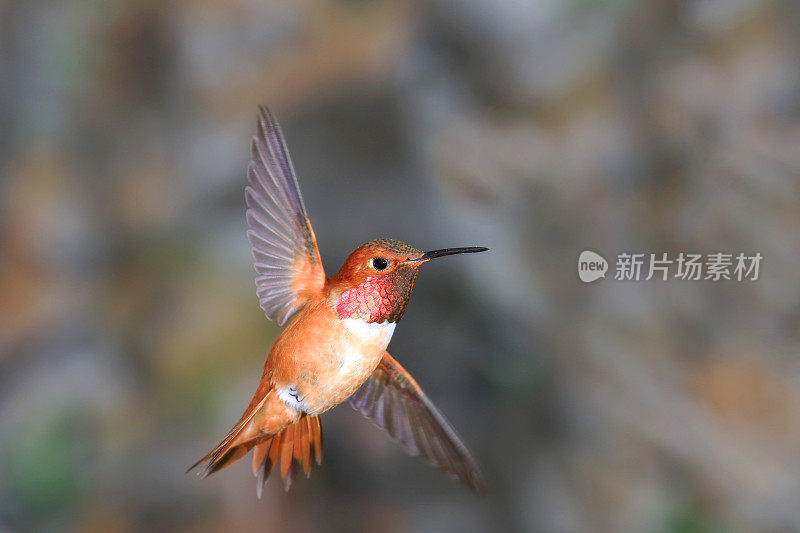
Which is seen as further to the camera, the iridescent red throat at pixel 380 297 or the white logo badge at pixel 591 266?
the white logo badge at pixel 591 266

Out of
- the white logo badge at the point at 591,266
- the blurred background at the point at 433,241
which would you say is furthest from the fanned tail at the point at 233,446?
the white logo badge at the point at 591,266

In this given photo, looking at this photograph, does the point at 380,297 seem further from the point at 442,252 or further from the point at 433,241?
the point at 433,241

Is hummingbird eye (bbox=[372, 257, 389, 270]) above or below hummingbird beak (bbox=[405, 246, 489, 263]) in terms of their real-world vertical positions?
below

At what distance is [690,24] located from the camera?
748mm

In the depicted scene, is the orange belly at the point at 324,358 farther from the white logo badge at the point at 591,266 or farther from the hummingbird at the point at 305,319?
the white logo badge at the point at 591,266

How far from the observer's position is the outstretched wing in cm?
26

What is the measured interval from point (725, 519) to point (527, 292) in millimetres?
349

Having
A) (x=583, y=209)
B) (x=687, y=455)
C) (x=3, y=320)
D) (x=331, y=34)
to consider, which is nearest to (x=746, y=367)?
(x=687, y=455)

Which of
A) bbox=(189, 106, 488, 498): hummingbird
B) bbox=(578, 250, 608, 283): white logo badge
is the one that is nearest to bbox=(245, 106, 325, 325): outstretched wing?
bbox=(189, 106, 488, 498): hummingbird

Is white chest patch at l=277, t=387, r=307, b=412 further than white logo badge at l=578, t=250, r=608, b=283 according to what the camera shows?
No

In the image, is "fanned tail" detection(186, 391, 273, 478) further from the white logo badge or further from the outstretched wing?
the white logo badge

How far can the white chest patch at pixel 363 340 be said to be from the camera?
0.86 ft

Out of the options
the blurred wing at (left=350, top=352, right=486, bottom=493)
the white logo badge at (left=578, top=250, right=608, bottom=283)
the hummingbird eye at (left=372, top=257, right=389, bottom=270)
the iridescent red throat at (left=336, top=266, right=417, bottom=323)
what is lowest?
the blurred wing at (left=350, top=352, right=486, bottom=493)

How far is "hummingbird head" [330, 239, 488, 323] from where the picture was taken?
0.26 m
